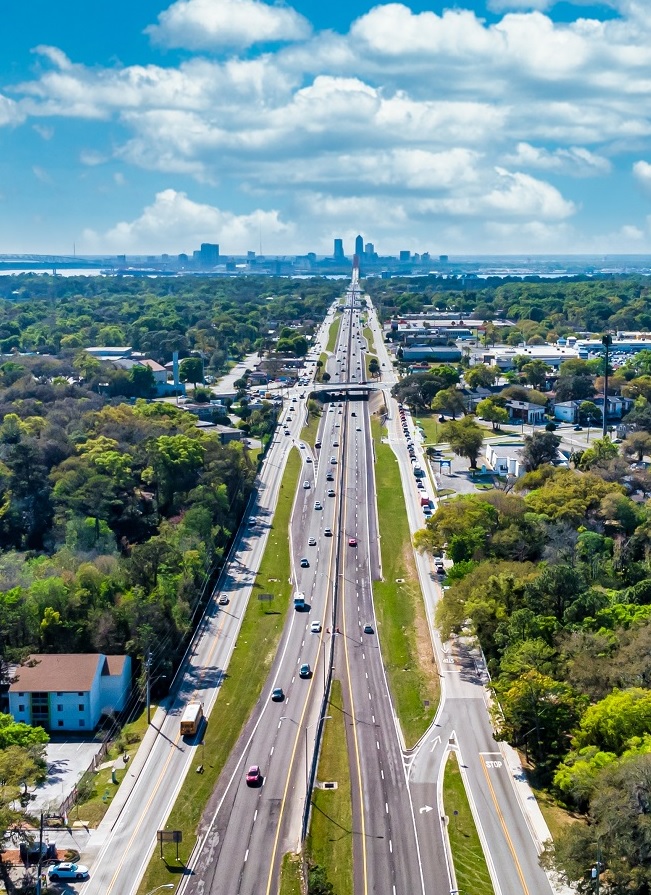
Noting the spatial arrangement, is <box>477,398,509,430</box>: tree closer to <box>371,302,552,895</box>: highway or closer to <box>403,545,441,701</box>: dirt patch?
<box>403,545,441,701</box>: dirt patch

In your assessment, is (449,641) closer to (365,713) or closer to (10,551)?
(365,713)

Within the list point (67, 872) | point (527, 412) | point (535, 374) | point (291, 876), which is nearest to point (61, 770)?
point (67, 872)

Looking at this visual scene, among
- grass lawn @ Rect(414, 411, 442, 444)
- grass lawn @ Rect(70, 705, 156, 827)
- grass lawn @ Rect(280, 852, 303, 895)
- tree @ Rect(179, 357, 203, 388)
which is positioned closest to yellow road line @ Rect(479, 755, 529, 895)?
grass lawn @ Rect(280, 852, 303, 895)

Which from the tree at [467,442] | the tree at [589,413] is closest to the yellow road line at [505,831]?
the tree at [467,442]

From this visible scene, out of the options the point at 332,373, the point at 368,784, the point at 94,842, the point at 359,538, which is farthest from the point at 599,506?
the point at 332,373

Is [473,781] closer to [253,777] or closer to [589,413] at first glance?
[253,777]

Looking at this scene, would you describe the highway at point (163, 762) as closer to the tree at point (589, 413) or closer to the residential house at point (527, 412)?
the residential house at point (527, 412)

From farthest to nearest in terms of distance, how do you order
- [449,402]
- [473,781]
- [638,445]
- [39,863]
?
1. [449,402]
2. [638,445]
3. [473,781]
4. [39,863]

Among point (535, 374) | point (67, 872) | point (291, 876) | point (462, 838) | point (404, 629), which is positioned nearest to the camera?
point (67, 872)
